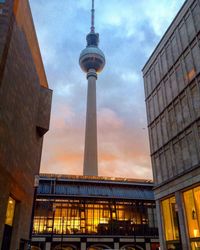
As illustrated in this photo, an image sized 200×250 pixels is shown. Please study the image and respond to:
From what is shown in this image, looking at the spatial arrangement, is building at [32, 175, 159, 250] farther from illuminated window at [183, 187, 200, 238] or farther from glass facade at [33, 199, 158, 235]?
illuminated window at [183, 187, 200, 238]

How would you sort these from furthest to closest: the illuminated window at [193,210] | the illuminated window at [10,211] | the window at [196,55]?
the window at [196,55], the illuminated window at [10,211], the illuminated window at [193,210]

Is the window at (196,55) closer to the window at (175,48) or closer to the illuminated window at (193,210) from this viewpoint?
the window at (175,48)

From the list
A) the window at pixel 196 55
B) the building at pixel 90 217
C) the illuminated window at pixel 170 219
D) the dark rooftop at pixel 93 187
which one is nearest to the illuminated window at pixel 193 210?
the illuminated window at pixel 170 219

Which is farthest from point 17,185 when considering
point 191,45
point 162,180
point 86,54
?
point 86,54

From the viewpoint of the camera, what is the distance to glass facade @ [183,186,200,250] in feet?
83.1

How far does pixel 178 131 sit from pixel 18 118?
1777cm

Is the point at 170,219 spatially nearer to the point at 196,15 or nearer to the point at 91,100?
the point at 196,15

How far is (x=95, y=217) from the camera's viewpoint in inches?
2156

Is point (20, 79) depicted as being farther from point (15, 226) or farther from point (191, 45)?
point (191, 45)

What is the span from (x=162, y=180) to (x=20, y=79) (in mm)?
20413

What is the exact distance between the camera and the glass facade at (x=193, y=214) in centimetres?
2533

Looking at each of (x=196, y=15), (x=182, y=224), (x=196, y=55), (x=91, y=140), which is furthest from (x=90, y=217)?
(x=91, y=140)

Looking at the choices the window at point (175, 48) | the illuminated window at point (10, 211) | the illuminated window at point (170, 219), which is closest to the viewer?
the illuminated window at point (10, 211)

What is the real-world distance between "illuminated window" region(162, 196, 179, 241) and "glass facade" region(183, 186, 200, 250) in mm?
A: 2529
